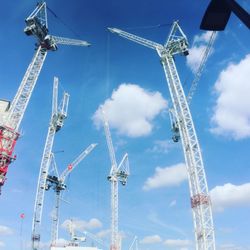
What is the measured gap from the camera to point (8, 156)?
8488 cm

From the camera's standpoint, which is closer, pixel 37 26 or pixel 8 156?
pixel 8 156

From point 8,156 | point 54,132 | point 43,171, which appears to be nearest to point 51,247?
point 43,171

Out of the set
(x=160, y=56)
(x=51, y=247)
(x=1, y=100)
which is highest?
(x=160, y=56)

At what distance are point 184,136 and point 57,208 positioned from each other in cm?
7956

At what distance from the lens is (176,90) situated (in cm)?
9069

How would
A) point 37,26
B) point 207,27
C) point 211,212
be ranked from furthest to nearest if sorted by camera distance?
point 37,26
point 211,212
point 207,27

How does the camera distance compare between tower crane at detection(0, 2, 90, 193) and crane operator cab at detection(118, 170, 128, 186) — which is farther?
crane operator cab at detection(118, 170, 128, 186)

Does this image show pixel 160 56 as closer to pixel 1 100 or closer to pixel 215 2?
pixel 1 100

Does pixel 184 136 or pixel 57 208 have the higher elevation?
pixel 57 208

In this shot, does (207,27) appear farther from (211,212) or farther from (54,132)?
(54,132)

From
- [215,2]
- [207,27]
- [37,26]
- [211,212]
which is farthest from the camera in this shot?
[37,26]

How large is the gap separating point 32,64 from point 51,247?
70758mm

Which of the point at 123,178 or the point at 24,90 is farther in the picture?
the point at 123,178

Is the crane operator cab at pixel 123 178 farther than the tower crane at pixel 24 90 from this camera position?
Yes
